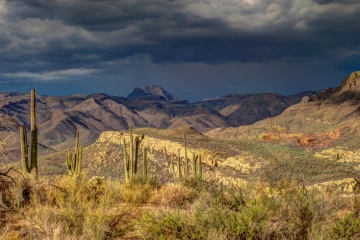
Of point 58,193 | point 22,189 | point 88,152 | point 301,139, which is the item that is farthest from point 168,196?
point 301,139

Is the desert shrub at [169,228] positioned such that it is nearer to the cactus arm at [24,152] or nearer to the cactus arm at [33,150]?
the cactus arm at [24,152]

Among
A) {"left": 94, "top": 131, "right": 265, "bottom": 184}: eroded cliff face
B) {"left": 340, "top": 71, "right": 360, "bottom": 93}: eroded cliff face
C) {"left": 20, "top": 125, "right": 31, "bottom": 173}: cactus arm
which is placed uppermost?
{"left": 340, "top": 71, "right": 360, "bottom": 93}: eroded cliff face

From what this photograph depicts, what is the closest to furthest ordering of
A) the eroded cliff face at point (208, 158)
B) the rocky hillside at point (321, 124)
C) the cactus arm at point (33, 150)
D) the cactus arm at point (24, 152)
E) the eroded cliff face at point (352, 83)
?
1. the cactus arm at point (24, 152)
2. the cactus arm at point (33, 150)
3. the eroded cliff face at point (208, 158)
4. the rocky hillside at point (321, 124)
5. the eroded cliff face at point (352, 83)

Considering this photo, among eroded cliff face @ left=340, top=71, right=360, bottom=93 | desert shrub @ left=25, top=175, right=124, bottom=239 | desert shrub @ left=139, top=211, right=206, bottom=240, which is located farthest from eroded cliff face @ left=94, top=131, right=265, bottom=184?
eroded cliff face @ left=340, top=71, right=360, bottom=93

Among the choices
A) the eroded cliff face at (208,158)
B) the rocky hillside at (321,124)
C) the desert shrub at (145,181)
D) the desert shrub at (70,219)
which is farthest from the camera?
the rocky hillside at (321,124)

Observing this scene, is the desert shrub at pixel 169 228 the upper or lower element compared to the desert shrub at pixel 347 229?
upper

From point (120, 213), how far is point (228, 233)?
3203mm

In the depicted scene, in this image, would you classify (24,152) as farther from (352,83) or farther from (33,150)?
(352,83)

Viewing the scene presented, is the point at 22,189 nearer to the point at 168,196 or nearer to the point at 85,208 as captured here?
the point at 85,208

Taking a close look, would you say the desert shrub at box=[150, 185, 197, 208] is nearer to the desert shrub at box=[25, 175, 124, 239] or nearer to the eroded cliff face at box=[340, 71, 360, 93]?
the desert shrub at box=[25, 175, 124, 239]

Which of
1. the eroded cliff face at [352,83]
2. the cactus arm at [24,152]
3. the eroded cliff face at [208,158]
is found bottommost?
the eroded cliff face at [208,158]

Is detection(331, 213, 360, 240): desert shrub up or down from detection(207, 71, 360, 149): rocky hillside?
down

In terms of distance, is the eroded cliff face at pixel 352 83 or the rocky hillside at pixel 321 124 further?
the eroded cliff face at pixel 352 83

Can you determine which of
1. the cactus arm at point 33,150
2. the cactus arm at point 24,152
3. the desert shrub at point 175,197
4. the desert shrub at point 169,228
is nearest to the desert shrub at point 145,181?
the desert shrub at point 175,197
